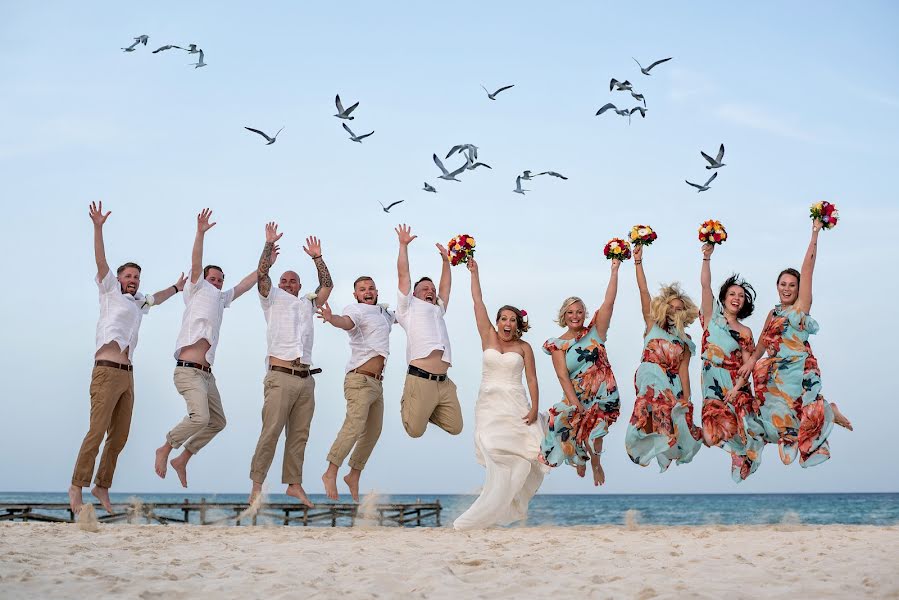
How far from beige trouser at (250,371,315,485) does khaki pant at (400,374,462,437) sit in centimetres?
119

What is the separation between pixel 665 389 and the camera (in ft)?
33.7

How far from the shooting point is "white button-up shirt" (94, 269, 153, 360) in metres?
10.4

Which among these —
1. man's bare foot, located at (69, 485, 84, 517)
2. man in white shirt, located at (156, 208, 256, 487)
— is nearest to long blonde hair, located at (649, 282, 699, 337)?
man in white shirt, located at (156, 208, 256, 487)

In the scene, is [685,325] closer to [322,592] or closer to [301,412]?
[301,412]

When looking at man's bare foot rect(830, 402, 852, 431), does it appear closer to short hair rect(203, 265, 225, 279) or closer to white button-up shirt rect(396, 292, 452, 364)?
white button-up shirt rect(396, 292, 452, 364)

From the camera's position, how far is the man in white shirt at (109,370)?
34.1 feet

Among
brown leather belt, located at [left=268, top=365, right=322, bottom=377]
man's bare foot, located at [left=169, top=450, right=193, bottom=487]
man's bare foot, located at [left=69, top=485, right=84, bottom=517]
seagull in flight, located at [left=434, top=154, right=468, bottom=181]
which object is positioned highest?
seagull in flight, located at [left=434, top=154, right=468, bottom=181]

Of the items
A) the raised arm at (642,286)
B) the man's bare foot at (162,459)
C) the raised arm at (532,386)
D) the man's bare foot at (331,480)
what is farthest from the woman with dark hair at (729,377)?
the man's bare foot at (162,459)

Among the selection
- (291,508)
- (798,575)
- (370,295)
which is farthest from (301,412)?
(291,508)

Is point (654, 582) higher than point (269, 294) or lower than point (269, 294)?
lower

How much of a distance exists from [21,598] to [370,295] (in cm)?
619

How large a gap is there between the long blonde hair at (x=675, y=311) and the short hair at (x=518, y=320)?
4.63 ft

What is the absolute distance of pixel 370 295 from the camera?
38.3 feet

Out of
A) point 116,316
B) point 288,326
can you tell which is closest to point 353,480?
point 288,326
